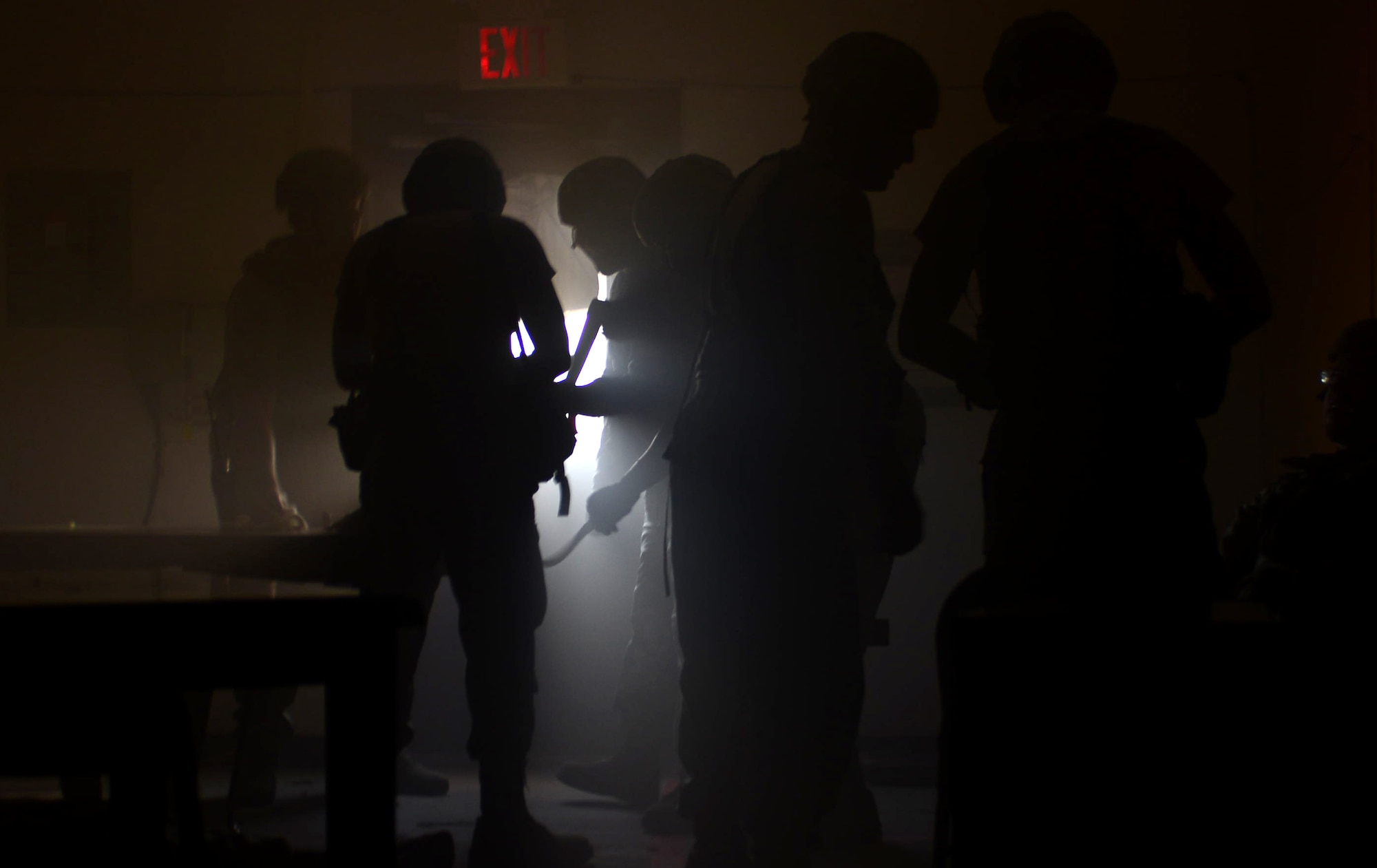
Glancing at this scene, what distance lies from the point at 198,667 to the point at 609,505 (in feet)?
4.82

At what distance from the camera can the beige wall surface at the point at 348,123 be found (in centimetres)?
404

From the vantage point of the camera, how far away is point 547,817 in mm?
2984

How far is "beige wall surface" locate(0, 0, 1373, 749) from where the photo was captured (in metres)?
4.04

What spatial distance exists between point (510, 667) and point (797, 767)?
0.64m

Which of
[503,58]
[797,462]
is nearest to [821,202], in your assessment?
[797,462]

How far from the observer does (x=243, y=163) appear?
415cm

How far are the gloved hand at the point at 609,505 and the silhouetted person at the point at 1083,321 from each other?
0.95 metres

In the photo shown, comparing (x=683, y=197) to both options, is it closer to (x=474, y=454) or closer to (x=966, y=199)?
(x=474, y=454)

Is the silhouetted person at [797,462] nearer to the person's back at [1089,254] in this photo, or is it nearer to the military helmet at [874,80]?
the military helmet at [874,80]

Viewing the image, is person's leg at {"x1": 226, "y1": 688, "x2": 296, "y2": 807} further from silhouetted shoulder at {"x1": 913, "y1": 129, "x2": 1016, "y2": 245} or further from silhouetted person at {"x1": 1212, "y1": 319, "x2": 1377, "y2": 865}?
silhouetted person at {"x1": 1212, "y1": 319, "x2": 1377, "y2": 865}

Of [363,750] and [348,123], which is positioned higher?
[348,123]

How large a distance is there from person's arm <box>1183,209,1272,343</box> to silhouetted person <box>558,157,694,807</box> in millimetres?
1126

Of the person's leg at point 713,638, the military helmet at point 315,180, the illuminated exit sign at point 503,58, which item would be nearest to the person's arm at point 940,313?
the person's leg at point 713,638

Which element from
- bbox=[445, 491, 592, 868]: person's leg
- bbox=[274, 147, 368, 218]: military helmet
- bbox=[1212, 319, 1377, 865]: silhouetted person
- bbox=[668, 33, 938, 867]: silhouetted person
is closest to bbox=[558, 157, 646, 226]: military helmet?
bbox=[274, 147, 368, 218]: military helmet
